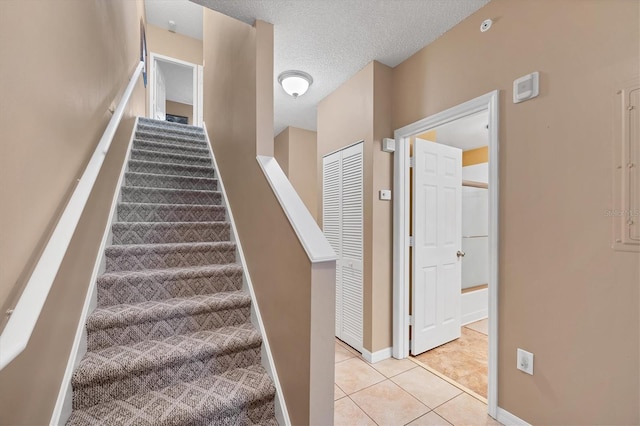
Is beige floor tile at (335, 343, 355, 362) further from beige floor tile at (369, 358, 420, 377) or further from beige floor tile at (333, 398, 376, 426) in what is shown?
beige floor tile at (333, 398, 376, 426)

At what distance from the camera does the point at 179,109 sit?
6.84 meters

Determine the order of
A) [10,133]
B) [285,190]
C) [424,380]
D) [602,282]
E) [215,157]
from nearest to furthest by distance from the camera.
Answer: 1. [10,133]
2. [602,282]
3. [285,190]
4. [424,380]
5. [215,157]

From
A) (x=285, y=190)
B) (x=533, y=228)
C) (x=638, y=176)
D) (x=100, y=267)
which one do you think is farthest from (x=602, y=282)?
(x=100, y=267)

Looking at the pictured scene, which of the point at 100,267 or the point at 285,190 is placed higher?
the point at 285,190

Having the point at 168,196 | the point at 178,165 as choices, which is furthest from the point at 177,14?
the point at 168,196

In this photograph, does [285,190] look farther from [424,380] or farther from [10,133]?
[424,380]

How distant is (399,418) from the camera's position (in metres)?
1.76

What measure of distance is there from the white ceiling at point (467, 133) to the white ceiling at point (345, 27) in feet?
4.24

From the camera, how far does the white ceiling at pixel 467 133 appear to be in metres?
3.34

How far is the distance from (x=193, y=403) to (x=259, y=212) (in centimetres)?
102

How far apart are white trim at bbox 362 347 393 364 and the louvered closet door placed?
494mm

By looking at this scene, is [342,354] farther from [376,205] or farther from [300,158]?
[300,158]

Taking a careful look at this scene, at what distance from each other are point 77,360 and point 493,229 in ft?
7.67

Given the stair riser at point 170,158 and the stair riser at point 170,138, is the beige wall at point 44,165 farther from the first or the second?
the stair riser at point 170,138
